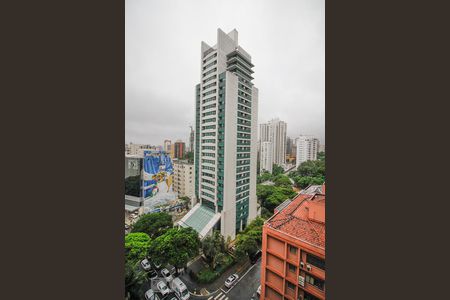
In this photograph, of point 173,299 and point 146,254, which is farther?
point 146,254

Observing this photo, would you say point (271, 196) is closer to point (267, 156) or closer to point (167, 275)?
point (167, 275)

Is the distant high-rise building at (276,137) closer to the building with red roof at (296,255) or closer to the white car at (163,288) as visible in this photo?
the building with red roof at (296,255)

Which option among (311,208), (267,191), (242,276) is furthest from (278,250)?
(267,191)

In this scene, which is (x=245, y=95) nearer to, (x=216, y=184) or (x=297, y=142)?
(x=216, y=184)

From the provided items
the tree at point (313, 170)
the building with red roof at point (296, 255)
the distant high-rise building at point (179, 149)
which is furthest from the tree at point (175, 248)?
the distant high-rise building at point (179, 149)

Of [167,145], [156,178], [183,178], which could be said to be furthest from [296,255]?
[167,145]

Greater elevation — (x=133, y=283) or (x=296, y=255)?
(x=296, y=255)
